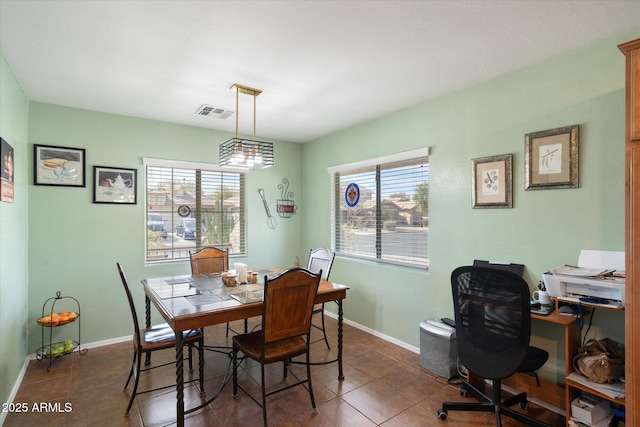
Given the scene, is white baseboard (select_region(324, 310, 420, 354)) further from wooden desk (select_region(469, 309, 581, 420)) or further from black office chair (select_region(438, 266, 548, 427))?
black office chair (select_region(438, 266, 548, 427))

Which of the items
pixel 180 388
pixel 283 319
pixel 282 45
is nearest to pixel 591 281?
pixel 283 319

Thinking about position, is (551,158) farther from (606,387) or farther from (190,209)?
(190,209)

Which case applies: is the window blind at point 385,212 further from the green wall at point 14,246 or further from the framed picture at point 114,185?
the green wall at point 14,246

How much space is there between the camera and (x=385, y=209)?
3.83 meters

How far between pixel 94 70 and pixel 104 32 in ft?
2.25

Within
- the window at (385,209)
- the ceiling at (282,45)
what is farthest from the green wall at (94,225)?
the window at (385,209)

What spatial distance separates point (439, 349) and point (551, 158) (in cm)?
180

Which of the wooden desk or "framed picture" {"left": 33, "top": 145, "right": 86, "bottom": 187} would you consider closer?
the wooden desk

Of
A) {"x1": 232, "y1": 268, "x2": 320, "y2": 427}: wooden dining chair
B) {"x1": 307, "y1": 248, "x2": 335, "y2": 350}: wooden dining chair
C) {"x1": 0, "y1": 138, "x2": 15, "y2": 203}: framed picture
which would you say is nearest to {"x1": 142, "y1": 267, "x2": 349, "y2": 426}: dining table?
{"x1": 232, "y1": 268, "x2": 320, "y2": 427}: wooden dining chair

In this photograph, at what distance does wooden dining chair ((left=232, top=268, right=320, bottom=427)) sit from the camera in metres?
2.11

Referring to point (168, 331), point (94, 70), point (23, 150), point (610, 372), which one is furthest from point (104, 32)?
point (610, 372)

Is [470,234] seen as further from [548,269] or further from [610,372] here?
[610,372]

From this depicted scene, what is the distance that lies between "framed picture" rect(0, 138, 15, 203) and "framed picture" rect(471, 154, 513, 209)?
363 cm

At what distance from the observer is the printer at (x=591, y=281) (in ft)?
6.11
